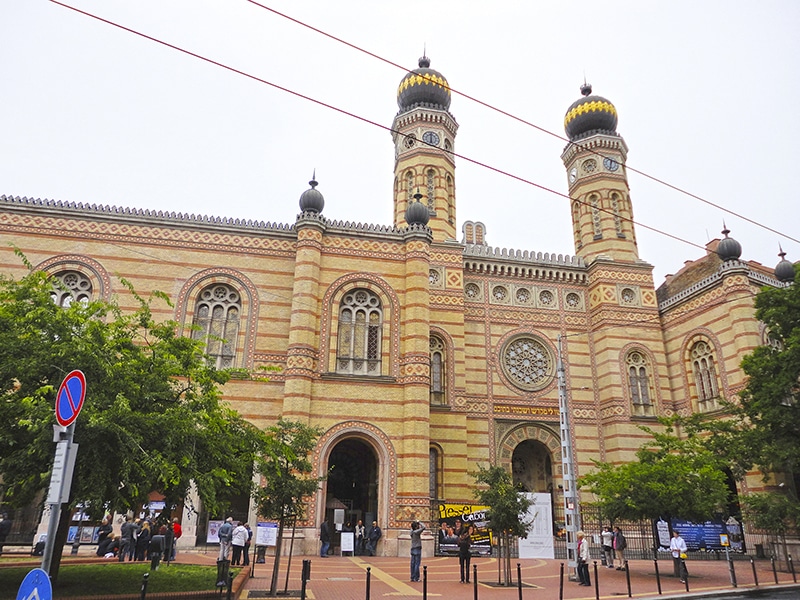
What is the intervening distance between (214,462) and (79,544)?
10.4 m

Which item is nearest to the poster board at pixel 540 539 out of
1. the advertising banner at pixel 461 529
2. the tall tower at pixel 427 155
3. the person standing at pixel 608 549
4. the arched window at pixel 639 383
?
the advertising banner at pixel 461 529

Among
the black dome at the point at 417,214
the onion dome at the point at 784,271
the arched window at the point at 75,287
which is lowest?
the arched window at the point at 75,287

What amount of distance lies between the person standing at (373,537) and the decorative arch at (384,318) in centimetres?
508

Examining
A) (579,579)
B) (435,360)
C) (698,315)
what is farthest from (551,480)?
(579,579)

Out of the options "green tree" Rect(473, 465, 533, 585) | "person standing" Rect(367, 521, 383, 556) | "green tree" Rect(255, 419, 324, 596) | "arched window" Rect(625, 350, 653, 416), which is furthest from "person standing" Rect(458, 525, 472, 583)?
"arched window" Rect(625, 350, 653, 416)

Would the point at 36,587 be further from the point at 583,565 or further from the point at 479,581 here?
the point at 583,565

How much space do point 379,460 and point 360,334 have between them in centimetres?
456

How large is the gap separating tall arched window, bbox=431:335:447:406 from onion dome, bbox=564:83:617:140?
14.9 meters

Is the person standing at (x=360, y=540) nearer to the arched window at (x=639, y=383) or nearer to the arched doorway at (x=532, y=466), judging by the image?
the arched doorway at (x=532, y=466)

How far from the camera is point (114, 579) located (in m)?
11.8

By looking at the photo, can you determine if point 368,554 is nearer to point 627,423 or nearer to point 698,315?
point 627,423

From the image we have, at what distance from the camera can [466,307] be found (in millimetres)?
27859

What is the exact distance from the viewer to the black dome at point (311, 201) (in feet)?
72.8

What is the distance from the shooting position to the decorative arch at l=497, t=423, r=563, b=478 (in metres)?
25.9
